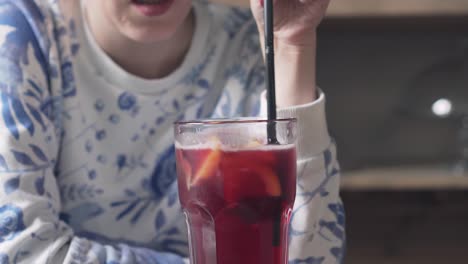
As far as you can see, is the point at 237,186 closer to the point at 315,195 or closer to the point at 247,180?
the point at 247,180

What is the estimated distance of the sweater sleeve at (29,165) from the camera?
79cm

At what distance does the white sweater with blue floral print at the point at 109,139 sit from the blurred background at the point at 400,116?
748 millimetres

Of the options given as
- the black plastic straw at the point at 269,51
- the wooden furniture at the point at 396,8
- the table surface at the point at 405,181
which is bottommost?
the table surface at the point at 405,181

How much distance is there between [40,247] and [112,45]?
1.25 ft

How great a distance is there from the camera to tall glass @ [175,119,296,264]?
0.64 meters

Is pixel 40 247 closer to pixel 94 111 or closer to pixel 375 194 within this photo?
pixel 94 111

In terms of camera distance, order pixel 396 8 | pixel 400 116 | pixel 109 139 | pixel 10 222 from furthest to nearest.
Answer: pixel 400 116 < pixel 396 8 < pixel 109 139 < pixel 10 222

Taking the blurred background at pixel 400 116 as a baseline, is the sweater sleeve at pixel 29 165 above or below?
above

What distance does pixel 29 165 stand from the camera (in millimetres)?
833

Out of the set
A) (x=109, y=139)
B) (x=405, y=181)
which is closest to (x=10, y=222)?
(x=109, y=139)

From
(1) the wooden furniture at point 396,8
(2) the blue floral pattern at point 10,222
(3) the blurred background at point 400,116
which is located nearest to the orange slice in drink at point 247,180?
(2) the blue floral pattern at point 10,222

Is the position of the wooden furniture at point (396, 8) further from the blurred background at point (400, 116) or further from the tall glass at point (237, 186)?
the tall glass at point (237, 186)

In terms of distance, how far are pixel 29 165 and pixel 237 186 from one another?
338 millimetres

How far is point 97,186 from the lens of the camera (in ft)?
3.30
